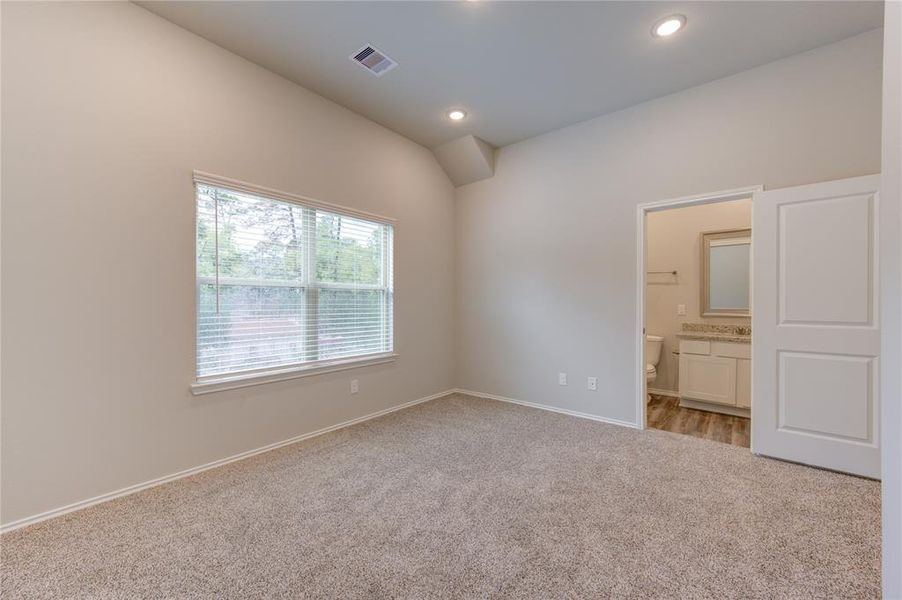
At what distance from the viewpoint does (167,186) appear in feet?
7.45

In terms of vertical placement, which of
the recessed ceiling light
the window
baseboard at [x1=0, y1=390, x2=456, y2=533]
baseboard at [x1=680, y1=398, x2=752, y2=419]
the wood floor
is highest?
the recessed ceiling light

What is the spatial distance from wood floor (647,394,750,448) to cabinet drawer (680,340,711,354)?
65 centimetres

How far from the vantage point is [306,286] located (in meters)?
3.01

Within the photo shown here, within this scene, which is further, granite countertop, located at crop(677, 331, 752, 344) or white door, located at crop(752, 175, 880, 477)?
granite countertop, located at crop(677, 331, 752, 344)

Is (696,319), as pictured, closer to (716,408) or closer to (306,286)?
(716,408)

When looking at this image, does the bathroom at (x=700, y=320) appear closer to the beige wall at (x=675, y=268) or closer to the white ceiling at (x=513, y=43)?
the beige wall at (x=675, y=268)

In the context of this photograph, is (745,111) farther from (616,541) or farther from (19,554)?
(19,554)

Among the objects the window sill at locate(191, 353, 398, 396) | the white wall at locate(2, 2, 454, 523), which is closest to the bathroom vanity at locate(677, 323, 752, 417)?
the window sill at locate(191, 353, 398, 396)

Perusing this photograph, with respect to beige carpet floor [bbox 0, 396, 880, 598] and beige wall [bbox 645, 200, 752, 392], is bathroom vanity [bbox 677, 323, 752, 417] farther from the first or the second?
beige carpet floor [bbox 0, 396, 880, 598]

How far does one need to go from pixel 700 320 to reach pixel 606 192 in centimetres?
214

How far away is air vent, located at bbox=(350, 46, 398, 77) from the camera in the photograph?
253cm

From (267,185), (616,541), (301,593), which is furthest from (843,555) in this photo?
(267,185)

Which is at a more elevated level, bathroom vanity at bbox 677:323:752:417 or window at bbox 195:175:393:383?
window at bbox 195:175:393:383

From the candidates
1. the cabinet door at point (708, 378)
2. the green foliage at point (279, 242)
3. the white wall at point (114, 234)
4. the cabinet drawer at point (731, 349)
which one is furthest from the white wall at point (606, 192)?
the white wall at point (114, 234)
